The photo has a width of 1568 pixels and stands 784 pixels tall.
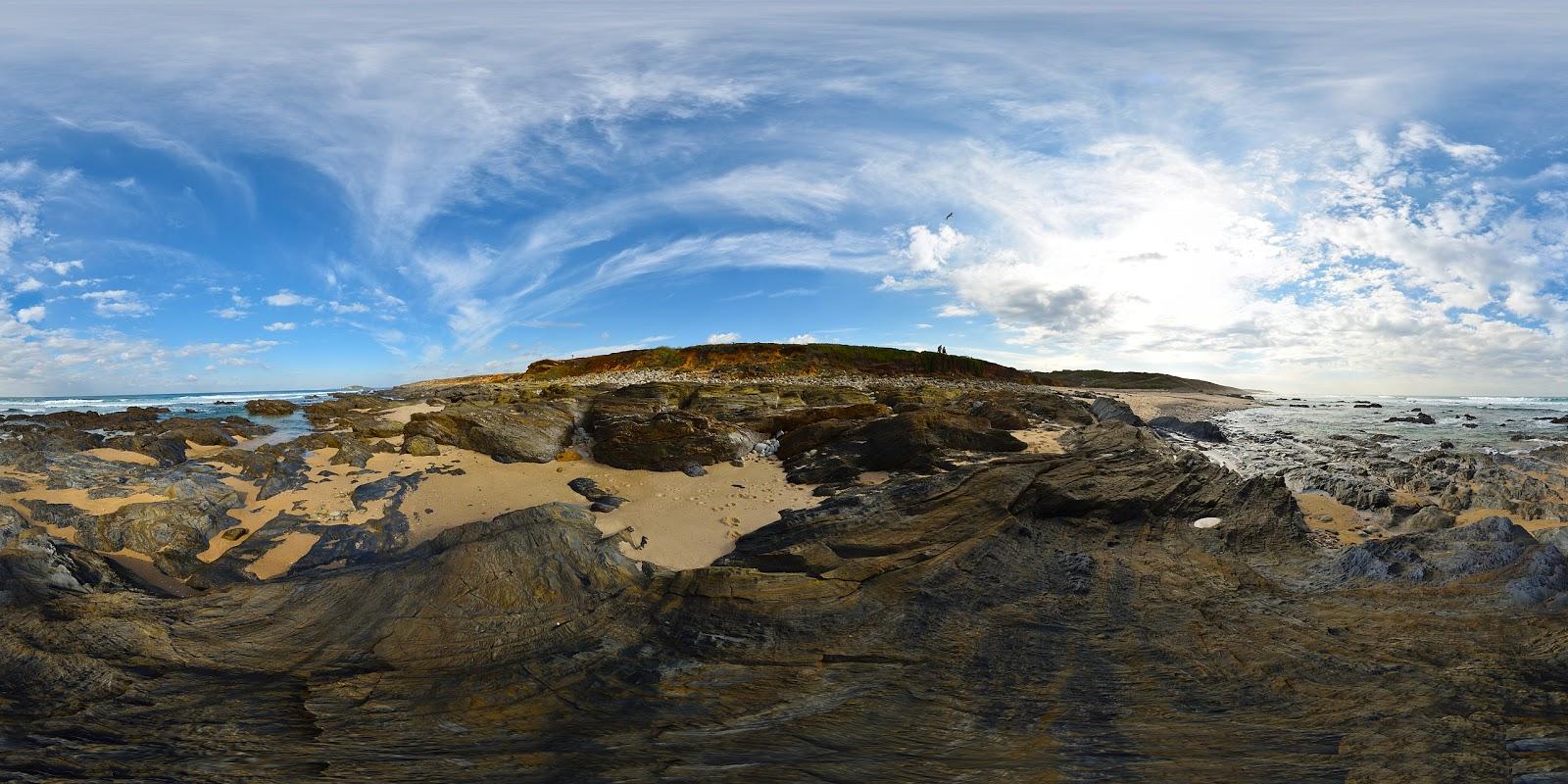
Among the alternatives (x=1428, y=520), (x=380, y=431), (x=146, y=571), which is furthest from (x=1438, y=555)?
(x=380, y=431)

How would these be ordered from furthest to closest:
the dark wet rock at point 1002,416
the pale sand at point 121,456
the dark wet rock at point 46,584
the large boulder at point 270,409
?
the large boulder at point 270,409
the dark wet rock at point 1002,416
the pale sand at point 121,456
the dark wet rock at point 46,584

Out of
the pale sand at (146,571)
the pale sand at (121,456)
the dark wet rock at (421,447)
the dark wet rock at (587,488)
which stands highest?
the dark wet rock at (421,447)

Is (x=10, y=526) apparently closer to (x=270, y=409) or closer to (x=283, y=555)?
(x=283, y=555)

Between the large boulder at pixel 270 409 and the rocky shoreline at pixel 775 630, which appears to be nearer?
the rocky shoreline at pixel 775 630

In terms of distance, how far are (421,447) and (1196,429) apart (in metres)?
23.6

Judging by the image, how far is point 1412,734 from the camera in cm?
382

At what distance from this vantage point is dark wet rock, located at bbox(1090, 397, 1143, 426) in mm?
21828

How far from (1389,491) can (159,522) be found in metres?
20.6

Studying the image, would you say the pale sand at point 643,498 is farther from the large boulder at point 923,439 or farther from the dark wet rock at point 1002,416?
the dark wet rock at point 1002,416

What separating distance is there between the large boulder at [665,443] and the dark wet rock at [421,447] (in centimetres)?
328

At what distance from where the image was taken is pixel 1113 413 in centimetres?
2345

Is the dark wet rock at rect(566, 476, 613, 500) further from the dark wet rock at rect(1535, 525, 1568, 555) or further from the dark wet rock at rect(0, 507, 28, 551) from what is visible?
the dark wet rock at rect(1535, 525, 1568, 555)

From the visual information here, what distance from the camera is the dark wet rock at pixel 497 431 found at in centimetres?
1307

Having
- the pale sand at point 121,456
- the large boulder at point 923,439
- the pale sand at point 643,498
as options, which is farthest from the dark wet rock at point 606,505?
the pale sand at point 121,456
